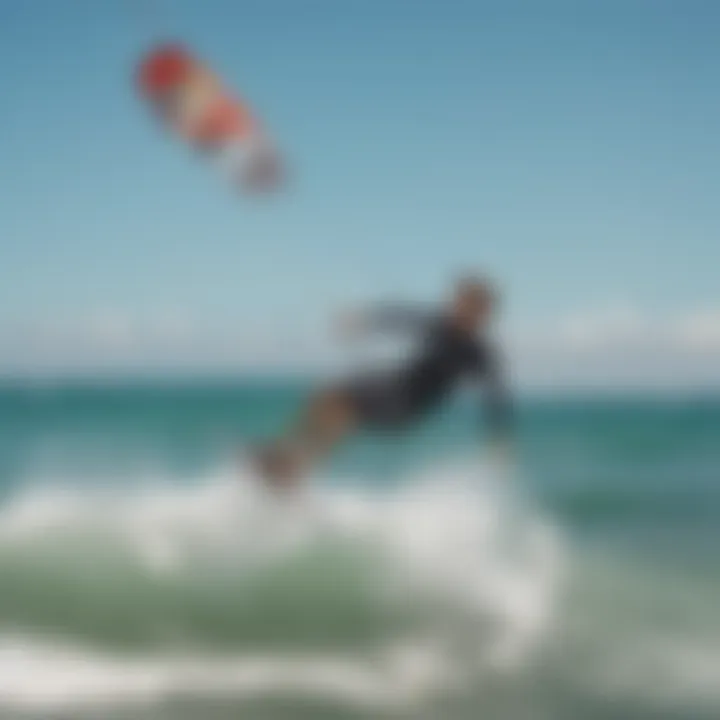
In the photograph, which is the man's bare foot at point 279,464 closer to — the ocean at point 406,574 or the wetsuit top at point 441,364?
the ocean at point 406,574

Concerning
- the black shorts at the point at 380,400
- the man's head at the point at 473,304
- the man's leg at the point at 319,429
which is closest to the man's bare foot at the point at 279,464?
the man's leg at the point at 319,429

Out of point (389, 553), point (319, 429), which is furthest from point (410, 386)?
point (389, 553)

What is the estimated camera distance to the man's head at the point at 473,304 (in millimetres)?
2297

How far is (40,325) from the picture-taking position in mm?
2449

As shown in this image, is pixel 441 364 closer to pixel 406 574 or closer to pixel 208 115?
pixel 406 574

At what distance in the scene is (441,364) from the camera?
7.55ft

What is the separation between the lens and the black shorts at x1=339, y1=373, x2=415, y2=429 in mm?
2316

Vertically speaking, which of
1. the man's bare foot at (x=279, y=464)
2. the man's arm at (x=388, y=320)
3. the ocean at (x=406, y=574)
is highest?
the man's arm at (x=388, y=320)

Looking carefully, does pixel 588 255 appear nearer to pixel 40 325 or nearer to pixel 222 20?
pixel 222 20

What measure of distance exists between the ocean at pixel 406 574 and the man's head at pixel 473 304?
0.47 feet

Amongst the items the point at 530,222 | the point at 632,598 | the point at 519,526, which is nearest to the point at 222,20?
the point at 530,222

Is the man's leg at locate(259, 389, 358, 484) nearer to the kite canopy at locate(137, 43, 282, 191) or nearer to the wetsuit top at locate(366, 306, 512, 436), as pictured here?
the wetsuit top at locate(366, 306, 512, 436)

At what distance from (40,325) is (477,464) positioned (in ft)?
2.66

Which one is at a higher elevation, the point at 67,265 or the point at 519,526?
the point at 67,265
